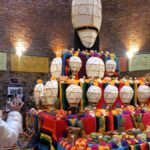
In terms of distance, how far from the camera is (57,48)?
6.20m

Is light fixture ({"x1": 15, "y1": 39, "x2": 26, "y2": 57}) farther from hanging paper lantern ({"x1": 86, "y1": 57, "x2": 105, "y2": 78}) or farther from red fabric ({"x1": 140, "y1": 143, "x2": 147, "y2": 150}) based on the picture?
red fabric ({"x1": 140, "y1": 143, "x2": 147, "y2": 150})

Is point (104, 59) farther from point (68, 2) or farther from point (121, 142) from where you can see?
point (68, 2)

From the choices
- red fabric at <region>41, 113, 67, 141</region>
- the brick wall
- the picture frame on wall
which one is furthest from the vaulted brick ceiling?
red fabric at <region>41, 113, 67, 141</region>

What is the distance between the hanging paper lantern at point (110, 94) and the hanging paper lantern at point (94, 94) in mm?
88

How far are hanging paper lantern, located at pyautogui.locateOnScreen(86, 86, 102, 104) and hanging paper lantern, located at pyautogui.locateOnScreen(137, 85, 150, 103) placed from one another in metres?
0.58

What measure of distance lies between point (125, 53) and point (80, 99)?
15.5 ft

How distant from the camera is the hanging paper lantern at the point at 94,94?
7.71ft

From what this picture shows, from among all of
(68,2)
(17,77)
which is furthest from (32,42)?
(68,2)

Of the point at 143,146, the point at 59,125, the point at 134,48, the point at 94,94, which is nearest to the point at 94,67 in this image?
the point at 94,94

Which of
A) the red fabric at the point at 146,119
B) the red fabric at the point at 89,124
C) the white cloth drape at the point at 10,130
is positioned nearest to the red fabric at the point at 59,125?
the red fabric at the point at 89,124

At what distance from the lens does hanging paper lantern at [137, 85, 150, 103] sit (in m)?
2.71

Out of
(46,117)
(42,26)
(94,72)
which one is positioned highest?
(42,26)

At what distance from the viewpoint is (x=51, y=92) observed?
237 centimetres

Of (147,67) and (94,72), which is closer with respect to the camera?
(94,72)
